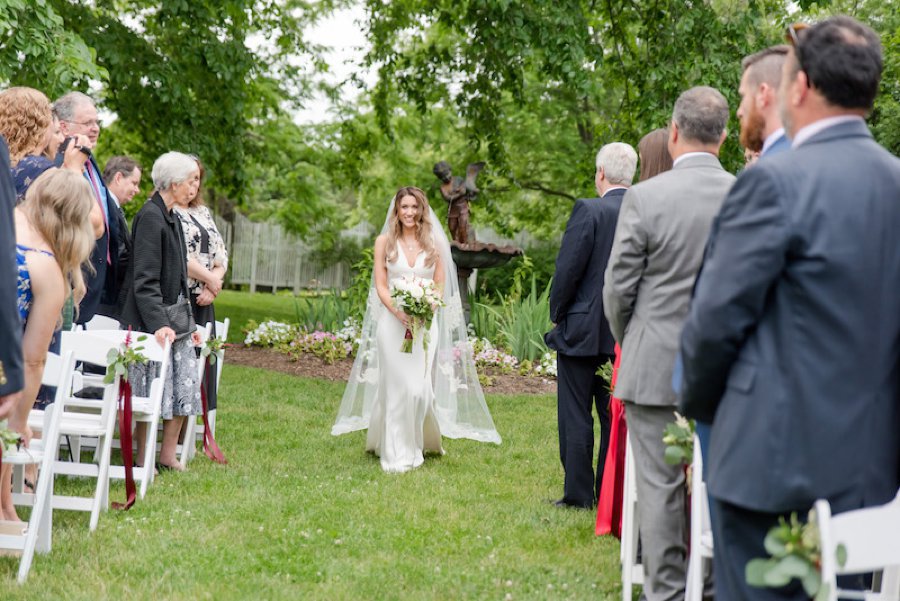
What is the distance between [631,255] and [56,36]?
761 centimetres

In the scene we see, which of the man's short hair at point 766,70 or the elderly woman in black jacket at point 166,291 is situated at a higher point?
the man's short hair at point 766,70

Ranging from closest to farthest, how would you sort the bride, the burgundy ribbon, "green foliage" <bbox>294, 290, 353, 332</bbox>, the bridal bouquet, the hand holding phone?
the burgundy ribbon → the hand holding phone → the bridal bouquet → the bride → "green foliage" <bbox>294, 290, 353, 332</bbox>

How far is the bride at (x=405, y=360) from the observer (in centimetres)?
823

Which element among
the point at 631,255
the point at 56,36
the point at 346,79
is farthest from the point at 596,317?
the point at 346,79

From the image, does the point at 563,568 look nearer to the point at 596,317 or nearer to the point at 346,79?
the point at 596,317

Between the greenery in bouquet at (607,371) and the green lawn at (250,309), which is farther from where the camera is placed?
Answer: the green lawn at (250,309)

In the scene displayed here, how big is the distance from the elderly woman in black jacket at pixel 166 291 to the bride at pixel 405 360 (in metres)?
1.53

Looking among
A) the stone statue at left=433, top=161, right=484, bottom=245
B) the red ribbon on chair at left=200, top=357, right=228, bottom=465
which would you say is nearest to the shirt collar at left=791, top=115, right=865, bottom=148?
the red ribbon on chair at left=200, top=357, right=228, bottom=465

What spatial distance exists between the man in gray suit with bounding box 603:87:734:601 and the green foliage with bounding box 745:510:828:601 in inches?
77.7

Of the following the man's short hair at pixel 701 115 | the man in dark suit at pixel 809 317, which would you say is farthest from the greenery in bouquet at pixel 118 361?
the man in dark suit at pixel 809 317

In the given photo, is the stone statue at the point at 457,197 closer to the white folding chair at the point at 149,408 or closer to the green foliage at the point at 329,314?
the green foliage at the point at 329,314

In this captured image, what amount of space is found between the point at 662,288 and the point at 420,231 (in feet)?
14.2

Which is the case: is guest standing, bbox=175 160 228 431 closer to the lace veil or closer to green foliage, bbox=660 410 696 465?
the lace veil

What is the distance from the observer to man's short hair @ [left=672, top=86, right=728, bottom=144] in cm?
432
